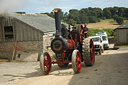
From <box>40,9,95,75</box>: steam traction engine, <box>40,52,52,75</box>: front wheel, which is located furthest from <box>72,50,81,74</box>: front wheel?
<box>40,52,52,75</box>: front wheel

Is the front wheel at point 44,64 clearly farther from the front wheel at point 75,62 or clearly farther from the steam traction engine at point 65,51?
the front wheel at point 75,62

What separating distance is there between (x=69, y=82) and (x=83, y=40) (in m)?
3.74

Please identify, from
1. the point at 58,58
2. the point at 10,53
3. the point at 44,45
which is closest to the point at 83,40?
the point at 58,58

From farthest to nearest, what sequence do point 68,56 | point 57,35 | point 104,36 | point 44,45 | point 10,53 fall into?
point 104,36 → point 10,53 → point 44,45 → point 68,56 → point 57,35

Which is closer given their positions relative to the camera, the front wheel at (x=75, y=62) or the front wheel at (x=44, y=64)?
the front wheel at (x=75, y=62)

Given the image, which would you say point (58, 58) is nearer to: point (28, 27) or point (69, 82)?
point (69, 82)

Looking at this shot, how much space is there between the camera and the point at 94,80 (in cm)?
679

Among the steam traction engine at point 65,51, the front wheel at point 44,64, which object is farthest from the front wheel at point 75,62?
the front wheel at point 44,64

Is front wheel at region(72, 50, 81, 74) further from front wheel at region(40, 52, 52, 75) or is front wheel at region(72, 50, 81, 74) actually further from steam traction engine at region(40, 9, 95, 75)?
front wheel at region(40, 52, 52, 75)

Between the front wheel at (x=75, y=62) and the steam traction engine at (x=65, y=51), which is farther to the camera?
the steam traction engine at (x=65, y=51)

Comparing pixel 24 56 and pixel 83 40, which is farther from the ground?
pixel 83 40

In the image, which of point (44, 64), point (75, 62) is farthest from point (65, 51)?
point (44, 64)

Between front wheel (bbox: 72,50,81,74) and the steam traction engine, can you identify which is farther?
the steam traction engine

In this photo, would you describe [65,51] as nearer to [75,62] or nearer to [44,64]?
[75,62]
